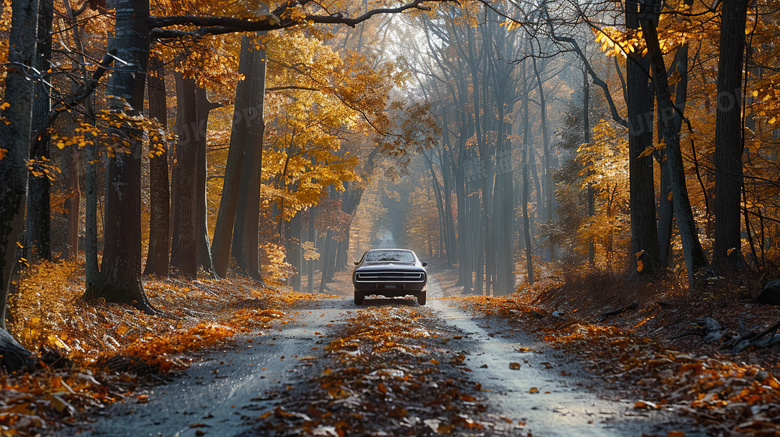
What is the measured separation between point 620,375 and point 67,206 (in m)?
23.0

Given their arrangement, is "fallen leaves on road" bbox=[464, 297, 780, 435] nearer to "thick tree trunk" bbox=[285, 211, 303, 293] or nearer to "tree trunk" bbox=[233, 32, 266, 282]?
"tree trunk" bbox=[233, 32, 266, 282]

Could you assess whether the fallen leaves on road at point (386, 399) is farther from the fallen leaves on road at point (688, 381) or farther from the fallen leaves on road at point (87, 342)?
the fallen leaves on road at point (87, 342)

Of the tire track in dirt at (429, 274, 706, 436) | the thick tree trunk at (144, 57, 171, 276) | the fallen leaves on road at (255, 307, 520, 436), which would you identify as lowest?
the tire track in dirt at (429, 274, 706, 436)

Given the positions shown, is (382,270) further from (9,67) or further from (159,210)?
(9,67)

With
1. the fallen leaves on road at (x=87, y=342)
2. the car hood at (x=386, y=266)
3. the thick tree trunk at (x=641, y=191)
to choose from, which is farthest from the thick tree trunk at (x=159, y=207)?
the thick tree trunk at (x=641, y=191)

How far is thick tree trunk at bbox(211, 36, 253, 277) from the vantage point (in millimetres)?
18094

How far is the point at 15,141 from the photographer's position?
5.94m

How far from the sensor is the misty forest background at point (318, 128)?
905 centimetres

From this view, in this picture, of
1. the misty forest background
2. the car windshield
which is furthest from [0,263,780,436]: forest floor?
the car windshield

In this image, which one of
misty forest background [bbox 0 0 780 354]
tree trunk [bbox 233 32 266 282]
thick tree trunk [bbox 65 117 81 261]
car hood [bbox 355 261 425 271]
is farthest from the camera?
thick tree trunk [bbox 65 117 81 261]

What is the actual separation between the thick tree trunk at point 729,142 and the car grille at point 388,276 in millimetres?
7256

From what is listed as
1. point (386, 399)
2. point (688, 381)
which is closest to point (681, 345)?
point (688, 381)

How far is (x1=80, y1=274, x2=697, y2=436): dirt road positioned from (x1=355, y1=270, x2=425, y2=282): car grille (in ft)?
21.4

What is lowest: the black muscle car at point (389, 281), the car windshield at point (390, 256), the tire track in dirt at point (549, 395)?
the tire track in dirt at point (549, 395)
